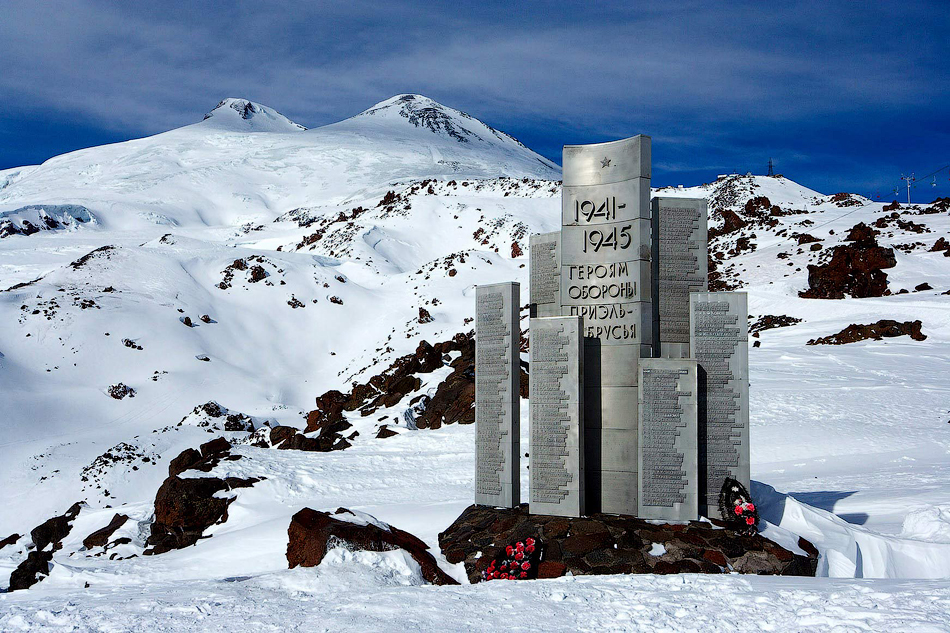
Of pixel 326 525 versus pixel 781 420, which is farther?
pixel 781 420

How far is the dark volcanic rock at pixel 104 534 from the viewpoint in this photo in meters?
16.3

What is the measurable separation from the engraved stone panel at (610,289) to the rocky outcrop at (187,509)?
28.5ft

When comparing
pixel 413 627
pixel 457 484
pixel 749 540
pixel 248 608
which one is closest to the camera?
pixel 413 627

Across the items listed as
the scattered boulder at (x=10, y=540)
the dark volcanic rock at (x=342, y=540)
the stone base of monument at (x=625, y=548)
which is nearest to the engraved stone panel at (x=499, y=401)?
the stone base of monument at (x=625, y=548)

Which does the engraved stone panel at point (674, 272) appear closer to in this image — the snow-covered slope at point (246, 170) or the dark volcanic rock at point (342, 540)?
the dark volcanic rock at point (342, 540)

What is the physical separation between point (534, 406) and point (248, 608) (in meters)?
5.52

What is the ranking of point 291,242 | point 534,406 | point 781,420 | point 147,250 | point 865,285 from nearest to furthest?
point 534,406 → point 781,420 → point 865,285 → point 147,250 → point 291,242

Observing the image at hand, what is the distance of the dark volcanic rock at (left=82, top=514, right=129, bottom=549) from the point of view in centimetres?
1628

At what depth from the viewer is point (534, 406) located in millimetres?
11648

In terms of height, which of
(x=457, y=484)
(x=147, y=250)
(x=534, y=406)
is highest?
(x=147, y=250)

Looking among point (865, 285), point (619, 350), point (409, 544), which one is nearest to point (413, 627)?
point (409, 544)

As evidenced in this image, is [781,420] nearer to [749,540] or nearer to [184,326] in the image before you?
[749,540]

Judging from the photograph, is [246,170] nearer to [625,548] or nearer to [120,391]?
[120,391]

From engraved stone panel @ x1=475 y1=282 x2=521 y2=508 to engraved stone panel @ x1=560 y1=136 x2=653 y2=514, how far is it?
3.41ft
